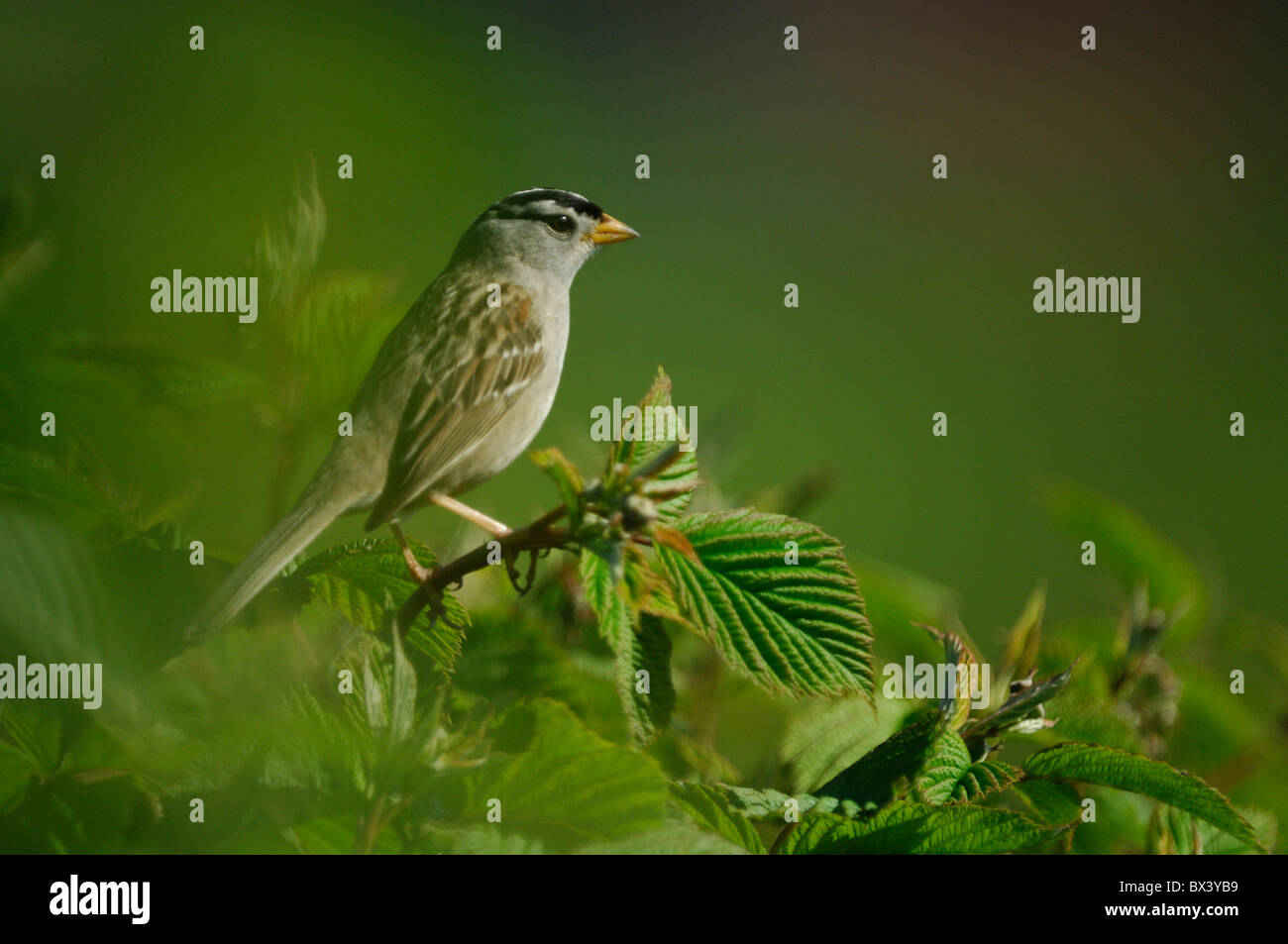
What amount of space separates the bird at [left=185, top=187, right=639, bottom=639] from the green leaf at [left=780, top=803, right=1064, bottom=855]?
923 millimetres

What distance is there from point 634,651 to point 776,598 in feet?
0.48

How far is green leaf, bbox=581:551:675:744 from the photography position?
1.03 m

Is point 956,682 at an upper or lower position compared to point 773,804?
upper

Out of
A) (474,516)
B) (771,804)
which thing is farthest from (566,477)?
(474,516)

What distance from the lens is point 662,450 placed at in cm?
112

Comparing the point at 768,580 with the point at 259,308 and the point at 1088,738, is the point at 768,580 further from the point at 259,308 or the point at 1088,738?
the point at 259,308

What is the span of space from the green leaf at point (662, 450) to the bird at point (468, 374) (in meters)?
0.71

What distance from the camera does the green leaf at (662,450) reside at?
1.05 metres

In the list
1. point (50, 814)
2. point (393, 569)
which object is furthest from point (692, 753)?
point (50, 814)

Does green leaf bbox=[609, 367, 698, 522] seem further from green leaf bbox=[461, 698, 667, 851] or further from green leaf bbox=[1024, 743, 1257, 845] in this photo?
green leaf bbox=[1024, 743, 1257, 845]

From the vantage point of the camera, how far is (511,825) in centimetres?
95

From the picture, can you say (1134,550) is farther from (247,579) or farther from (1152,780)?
(247,579)

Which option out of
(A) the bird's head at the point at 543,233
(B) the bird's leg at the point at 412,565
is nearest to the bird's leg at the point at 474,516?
(B) the bird's leg at the point at 412,565

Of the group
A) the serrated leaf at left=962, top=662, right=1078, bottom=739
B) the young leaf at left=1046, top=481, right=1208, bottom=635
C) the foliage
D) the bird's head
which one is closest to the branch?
the foliage
